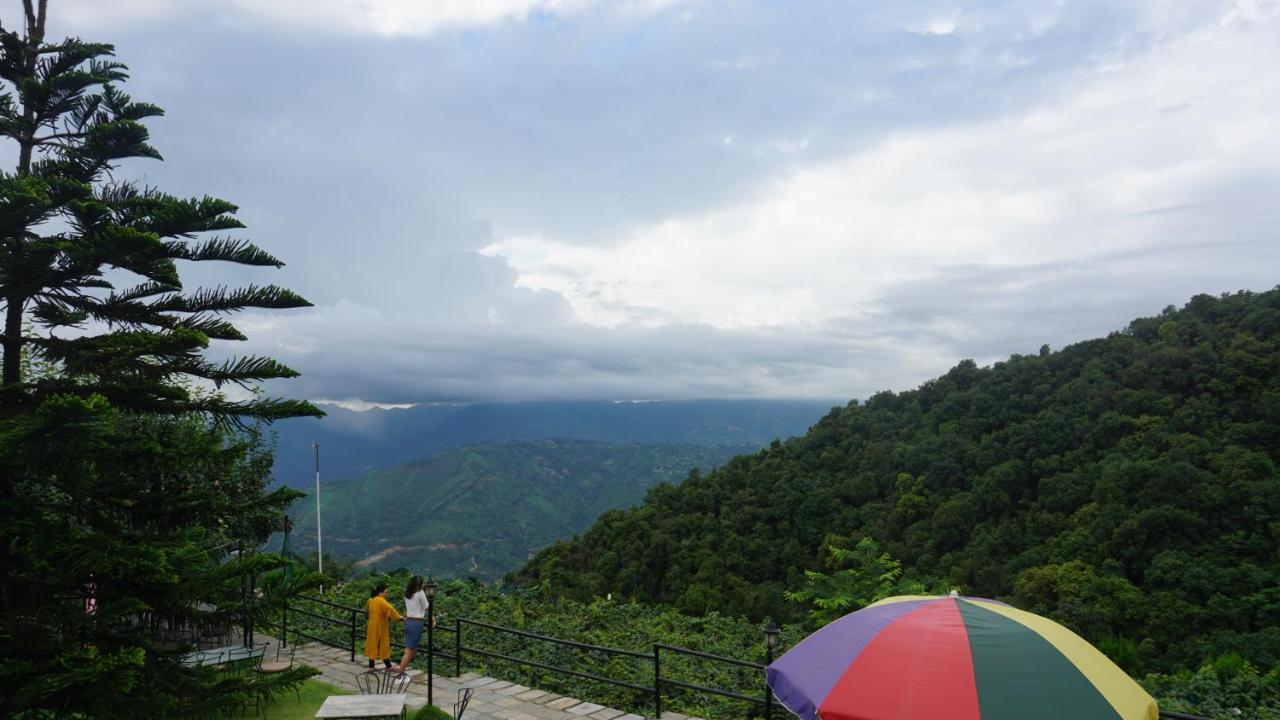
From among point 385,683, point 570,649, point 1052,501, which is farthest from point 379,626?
point 1052,501

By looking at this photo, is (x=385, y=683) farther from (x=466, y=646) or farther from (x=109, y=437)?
(x=109, y=437)

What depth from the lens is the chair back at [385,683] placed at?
7746 millimetres

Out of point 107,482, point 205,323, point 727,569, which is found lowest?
point 727,569

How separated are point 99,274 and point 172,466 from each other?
A: 3.76 ft

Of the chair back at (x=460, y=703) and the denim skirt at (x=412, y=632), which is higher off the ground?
the denim skirt at (x=412, y=632)

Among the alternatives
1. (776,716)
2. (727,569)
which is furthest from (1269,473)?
(776,716)

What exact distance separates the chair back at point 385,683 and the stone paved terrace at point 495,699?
152 mm

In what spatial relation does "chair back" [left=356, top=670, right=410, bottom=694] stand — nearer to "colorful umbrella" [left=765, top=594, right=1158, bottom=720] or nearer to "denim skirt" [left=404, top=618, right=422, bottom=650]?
"denim skirt" [left=404, top=618, right=422, bottom=650]

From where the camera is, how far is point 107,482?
3.92 metres

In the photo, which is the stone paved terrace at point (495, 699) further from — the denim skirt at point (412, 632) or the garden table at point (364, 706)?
the garden table at point (364, 706)

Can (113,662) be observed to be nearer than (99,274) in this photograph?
Yes

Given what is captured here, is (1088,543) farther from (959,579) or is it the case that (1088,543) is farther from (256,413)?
(256,413)

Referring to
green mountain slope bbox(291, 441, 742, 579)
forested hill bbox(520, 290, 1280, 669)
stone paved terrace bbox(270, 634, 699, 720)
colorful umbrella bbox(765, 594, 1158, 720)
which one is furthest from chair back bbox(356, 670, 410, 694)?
green mountain slope bbox(291, 441, 742, 579)

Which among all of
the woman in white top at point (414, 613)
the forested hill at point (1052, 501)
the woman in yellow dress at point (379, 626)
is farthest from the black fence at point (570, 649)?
the forested hill at point (1052, 501)
